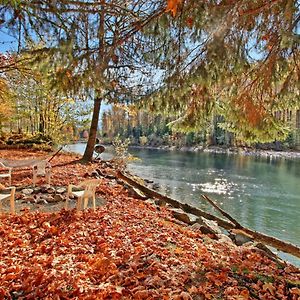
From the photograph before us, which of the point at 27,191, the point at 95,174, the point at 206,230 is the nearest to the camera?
the point at 206,230

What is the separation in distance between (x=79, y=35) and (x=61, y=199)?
3.26 m

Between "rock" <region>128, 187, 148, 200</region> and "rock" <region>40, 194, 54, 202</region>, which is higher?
"rock" <region>40, 194, 54, 202</region>

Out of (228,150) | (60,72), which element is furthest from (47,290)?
(228,150)

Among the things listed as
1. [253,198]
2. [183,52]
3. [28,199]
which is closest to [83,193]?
[28,199]

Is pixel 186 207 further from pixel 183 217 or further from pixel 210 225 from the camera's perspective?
pixel 210 225

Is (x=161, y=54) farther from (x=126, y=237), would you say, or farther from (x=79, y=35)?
(x=126, y=237)

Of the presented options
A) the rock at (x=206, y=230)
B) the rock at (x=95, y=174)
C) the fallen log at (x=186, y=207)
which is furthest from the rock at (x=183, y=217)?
the rock at (x=95, y=174)

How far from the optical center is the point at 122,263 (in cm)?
298

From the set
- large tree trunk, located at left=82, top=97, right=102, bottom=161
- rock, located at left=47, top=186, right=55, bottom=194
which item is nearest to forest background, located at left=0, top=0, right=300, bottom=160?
rock, located at left=47, top=186, right=55, bottom=194

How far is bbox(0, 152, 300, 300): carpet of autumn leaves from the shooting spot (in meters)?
2.48

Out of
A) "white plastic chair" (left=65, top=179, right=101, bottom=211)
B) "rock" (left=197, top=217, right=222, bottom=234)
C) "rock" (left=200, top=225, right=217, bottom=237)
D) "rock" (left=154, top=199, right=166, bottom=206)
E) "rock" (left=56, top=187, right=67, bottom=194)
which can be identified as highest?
"white plastic chair" (left=65, top=179, right=101, bottom=211)

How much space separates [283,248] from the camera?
4.41m

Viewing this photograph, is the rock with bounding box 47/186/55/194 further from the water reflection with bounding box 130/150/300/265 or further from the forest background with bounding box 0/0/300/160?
the water reflection with bounding box 130/150/300/265

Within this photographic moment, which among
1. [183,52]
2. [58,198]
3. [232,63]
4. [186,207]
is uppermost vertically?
[183,52]
